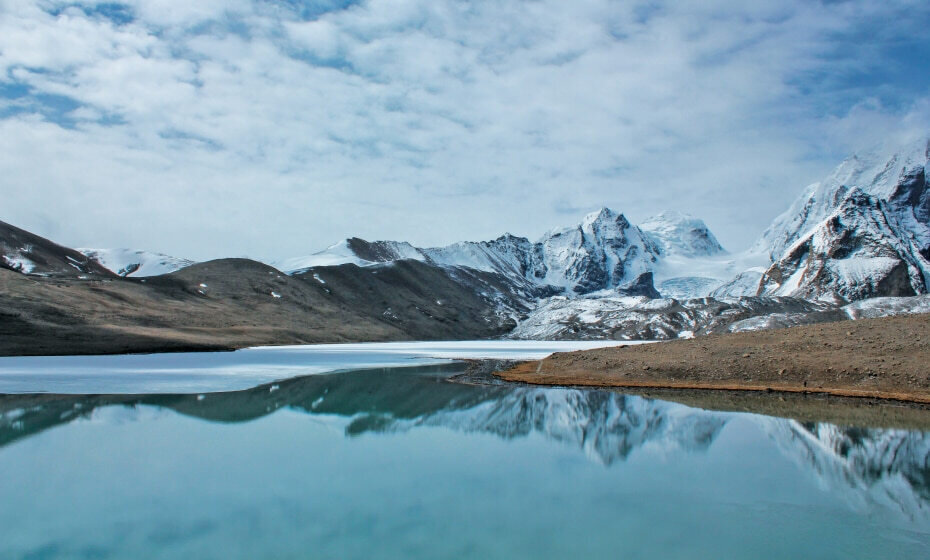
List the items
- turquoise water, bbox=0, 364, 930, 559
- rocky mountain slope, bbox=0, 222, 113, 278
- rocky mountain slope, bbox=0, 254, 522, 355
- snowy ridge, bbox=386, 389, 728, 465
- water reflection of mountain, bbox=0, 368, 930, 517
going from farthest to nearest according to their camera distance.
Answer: rocky mountain slope, bbox=0, 222, 113, 278 < rocky mountain slope, bbox=0, 254, 522, 355 < snowy ridge, bbox=386, 389, 728, 465 < water reflection of mountain, bbox=0, 368, 930, 517 < turquoise water, bbox=0, 364, 930, 559

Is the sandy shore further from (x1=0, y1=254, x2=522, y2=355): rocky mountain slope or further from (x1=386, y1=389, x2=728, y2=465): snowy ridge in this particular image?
(x1=0, y1=254, x2=522, y2=355): rocky mountain slope

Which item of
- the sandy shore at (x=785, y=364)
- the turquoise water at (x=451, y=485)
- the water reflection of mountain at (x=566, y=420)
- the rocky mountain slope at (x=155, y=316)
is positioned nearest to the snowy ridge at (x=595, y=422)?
the water reflection of mountain at (x=566, y=420)

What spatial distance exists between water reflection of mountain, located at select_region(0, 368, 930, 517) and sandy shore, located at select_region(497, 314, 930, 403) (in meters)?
7.77

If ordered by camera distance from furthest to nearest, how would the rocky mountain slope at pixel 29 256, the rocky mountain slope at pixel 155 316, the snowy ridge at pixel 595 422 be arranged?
the rocky mountain slope at pixel 29 256
the rocky mountain slope at pixel 155 316
the snowy ridge at pixel 595 422

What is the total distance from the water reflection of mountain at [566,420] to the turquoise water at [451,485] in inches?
7.0

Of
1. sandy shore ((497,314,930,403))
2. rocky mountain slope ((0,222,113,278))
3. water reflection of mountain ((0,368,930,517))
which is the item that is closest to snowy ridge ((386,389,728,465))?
water reflection of mountain ((0,368,930,517))

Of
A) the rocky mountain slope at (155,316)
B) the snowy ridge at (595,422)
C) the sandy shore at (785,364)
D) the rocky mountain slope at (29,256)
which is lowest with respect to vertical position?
the snowy ridge at (595,422)

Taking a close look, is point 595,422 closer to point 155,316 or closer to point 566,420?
point 566,420

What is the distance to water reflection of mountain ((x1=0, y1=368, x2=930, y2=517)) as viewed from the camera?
23844mm

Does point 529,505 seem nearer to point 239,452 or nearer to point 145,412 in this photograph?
point 239,452

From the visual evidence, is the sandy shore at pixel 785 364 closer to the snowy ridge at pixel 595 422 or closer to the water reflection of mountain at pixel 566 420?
the water reflection of mountain at pixel 566 420

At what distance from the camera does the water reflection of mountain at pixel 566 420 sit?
23.8 m

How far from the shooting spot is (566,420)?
36312 mm

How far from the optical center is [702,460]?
26000 millimetres
